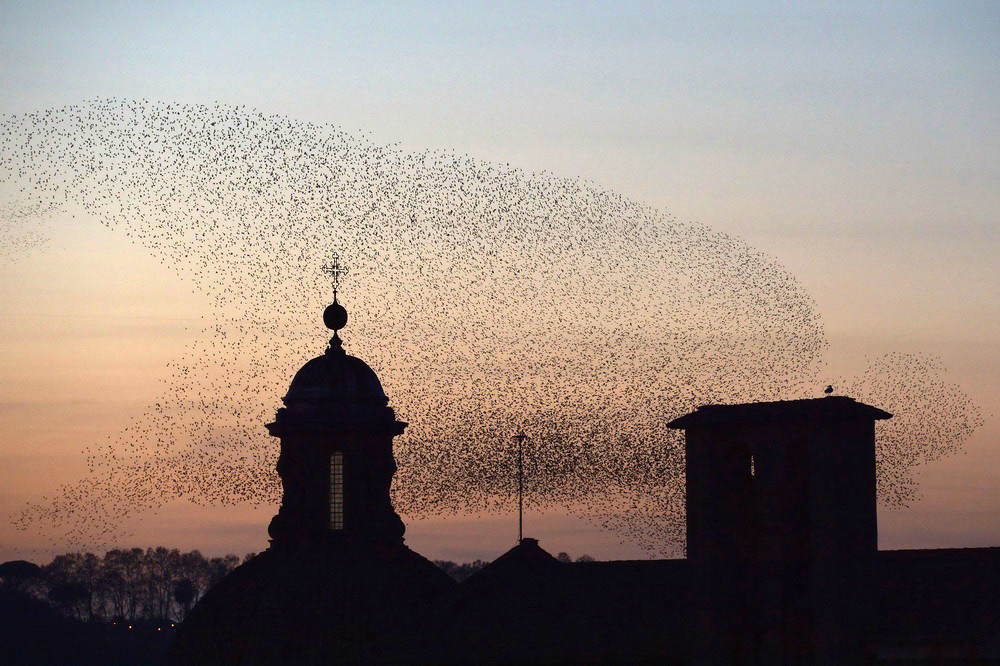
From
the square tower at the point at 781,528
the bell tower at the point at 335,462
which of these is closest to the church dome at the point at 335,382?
the bell tower at the point at 335,462

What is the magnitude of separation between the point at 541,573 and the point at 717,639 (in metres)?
14.8

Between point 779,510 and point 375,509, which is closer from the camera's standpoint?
point 779,510

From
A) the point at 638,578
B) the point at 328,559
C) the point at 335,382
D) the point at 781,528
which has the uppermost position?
the point at 335,382

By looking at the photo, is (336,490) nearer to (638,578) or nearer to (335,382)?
(335,382)

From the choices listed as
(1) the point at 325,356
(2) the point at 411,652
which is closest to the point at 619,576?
(2) the point at 411,652

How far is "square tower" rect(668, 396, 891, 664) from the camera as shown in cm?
6431

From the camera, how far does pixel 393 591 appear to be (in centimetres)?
8962

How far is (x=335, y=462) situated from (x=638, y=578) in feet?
66.7

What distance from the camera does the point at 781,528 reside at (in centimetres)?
6562

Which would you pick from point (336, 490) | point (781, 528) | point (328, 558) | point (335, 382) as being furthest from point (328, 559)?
point (781, 528)

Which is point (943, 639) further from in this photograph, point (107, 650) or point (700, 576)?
point (107, 650)

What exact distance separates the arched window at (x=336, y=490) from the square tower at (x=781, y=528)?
28399mm

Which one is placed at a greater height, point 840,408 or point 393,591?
point 840,408

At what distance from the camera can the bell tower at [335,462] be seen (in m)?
93.8
